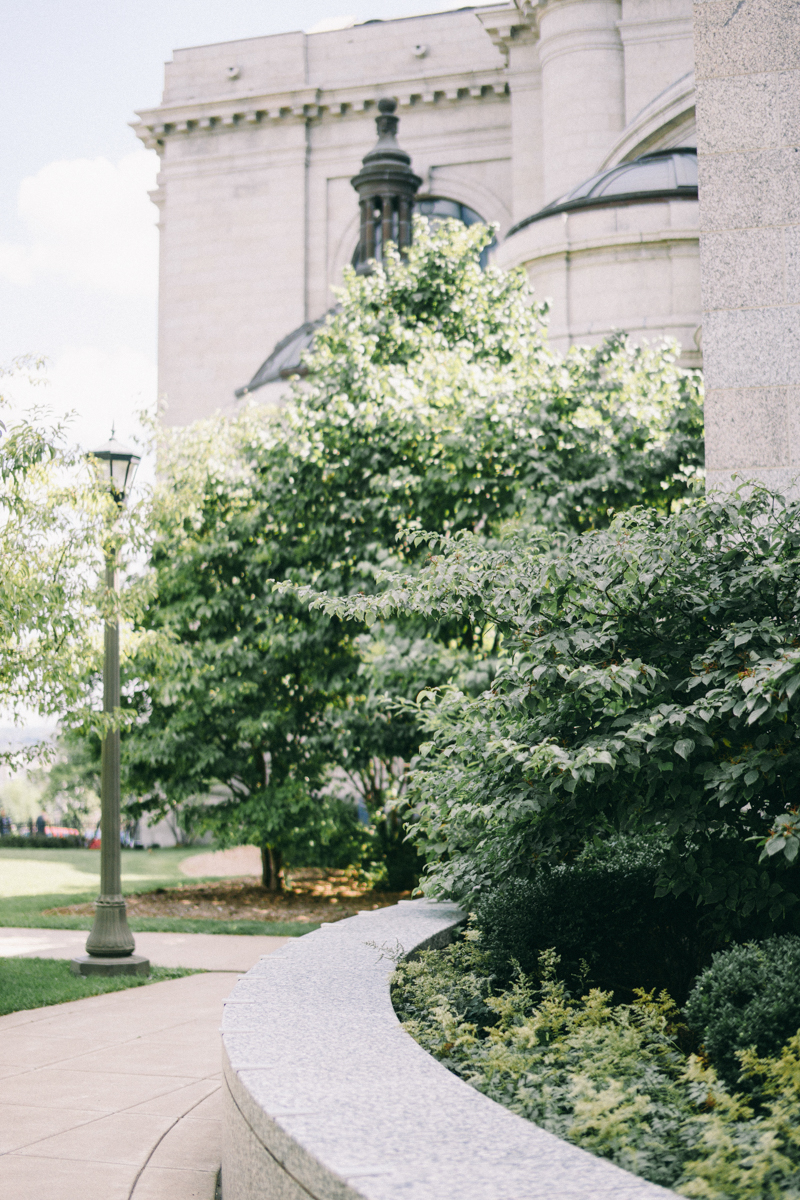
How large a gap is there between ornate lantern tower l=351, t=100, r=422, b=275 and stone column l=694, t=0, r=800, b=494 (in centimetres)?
2779

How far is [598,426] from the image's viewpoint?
538 inches

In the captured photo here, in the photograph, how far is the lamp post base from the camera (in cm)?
1047

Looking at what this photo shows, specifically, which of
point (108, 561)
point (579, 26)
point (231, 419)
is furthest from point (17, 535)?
point (579, 26)

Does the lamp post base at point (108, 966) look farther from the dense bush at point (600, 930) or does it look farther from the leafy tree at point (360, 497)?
the dense bush at point (600, 930)

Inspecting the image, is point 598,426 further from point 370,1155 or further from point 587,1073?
point 370,1155

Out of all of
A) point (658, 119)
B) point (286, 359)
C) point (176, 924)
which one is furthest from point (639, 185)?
point (176, 924)

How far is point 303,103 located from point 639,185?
23.2 meters

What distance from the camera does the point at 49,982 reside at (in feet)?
32.8

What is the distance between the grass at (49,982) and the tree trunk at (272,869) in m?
7.36

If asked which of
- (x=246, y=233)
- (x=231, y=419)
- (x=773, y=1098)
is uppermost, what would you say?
(x=246, y=233)

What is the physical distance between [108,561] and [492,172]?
33010mm

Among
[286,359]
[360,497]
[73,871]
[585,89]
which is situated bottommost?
[73,871]

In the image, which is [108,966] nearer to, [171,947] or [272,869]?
[171,947]

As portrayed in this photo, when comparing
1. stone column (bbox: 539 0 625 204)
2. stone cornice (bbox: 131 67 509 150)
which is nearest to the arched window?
stone cornice (bbox: 131 67 509 150)
